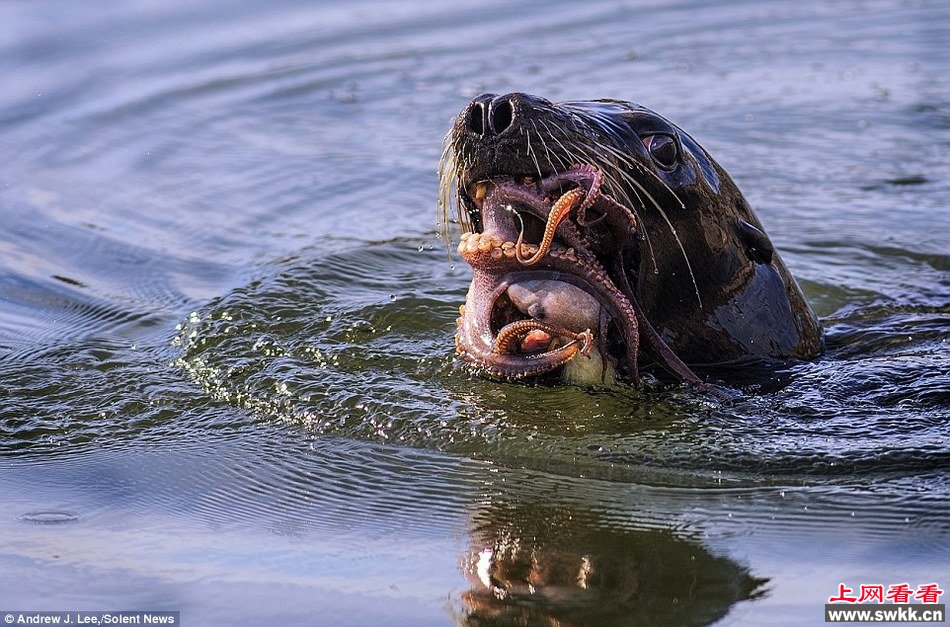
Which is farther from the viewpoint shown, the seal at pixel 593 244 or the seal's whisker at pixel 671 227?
the seal's whisker at pixel 671 227

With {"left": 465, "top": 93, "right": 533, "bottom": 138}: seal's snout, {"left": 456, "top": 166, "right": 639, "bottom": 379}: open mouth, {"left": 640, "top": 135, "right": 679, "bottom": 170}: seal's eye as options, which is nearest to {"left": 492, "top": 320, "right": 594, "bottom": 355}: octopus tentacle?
{"left": 456, "top": 166, "right": 639, "bottom": 379}: open mouth

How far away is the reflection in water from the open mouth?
54 centimetres

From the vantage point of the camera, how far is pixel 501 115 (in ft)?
13.3

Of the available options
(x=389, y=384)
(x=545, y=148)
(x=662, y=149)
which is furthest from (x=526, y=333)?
(x=389, y=384)

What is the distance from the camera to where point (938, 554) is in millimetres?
3545

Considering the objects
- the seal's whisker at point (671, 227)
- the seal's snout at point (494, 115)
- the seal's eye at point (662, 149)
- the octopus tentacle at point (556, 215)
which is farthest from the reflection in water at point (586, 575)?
the seal's eye at point (662, 149)

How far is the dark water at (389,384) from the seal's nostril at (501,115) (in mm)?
875

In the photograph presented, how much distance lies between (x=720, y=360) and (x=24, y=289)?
331 cm

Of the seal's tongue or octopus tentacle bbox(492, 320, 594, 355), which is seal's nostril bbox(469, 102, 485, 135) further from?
octopus tentacle bbox(492, 320, 594, 355)

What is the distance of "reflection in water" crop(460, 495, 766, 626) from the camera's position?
3227mm

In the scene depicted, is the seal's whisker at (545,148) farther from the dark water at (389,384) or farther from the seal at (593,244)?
the dark water at (389,384)

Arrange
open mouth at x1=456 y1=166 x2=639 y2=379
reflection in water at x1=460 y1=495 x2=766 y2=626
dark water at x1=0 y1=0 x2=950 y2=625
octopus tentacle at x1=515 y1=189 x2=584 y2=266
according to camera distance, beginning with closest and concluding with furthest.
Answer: reflection in water at x1=460 y1=495 x2=766 y2=626, dark water at x1=0 y1=0 x2=950 y2=625, octopus tentacle at x1=515 y1=189 x2=584 y2=266, open mouth at x1=456 y1=166 x2=639 y2=379

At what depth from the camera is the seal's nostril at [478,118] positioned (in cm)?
402

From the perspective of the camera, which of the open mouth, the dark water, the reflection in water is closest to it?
the reflection in water
